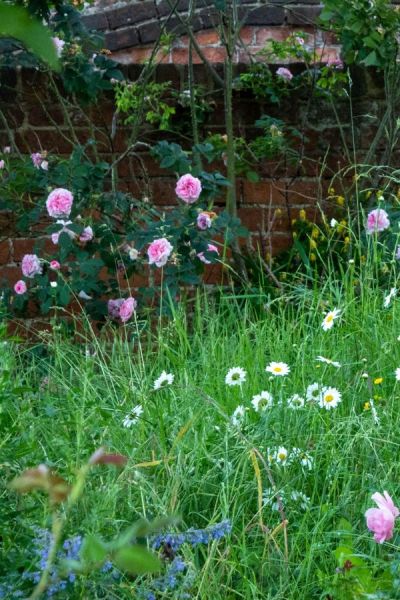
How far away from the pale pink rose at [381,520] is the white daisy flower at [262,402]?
2.54 feet

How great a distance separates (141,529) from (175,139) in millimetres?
Answer: 4307

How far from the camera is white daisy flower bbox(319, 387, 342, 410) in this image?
8.27 ft

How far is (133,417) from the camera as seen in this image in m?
2.54

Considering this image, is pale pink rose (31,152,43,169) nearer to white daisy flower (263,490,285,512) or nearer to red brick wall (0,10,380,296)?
red brick wall (0,10,380,296)

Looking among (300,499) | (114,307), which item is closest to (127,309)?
(114,307)

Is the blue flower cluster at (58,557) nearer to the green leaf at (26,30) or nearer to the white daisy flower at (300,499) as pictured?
the white daisy flower at (300,499)

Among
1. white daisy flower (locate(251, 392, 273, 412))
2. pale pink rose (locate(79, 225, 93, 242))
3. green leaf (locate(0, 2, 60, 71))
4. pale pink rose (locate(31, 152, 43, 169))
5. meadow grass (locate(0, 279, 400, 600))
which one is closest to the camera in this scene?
green leaf (locate(0, 2, 60, 71))

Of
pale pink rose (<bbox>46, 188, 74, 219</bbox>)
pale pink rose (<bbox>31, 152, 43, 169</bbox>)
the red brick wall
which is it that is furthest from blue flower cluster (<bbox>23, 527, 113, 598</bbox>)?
the red brick wall

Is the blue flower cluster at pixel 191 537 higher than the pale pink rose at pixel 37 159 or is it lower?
higher

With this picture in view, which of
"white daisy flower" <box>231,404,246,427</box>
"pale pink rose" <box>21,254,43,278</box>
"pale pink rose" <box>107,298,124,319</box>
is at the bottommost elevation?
"pale pink rose" <box>107,298,124,319</box>

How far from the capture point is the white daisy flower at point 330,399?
8.27ft

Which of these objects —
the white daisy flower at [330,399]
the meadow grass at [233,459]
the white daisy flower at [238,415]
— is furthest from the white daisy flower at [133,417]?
the white daisy flower at [330,399]

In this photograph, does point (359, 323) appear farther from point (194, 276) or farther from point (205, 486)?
point (205, 486)

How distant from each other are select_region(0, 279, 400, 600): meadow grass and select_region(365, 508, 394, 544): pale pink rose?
6.2 inches
